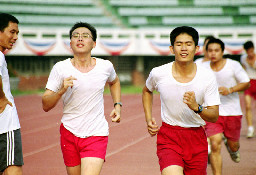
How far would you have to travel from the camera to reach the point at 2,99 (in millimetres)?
5059

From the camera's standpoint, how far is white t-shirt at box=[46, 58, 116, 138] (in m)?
5.34

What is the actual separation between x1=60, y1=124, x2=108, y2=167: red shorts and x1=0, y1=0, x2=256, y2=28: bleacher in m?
23.7

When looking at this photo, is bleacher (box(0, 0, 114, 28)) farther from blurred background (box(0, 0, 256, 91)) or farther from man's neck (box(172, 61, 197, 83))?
man's neck (box(172, 61, 197, 83))

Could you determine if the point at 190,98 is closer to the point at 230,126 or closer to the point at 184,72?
the point at 184,72

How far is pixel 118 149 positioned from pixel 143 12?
69.6ft

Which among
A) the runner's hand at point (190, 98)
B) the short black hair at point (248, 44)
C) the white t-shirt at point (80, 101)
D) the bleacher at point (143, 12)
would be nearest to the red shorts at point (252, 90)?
the short black hair at point (248, 44)

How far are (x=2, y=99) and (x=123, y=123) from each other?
873 cm

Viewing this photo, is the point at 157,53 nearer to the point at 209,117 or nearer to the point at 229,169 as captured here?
the point at 229,169

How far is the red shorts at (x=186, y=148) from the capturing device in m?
5.23

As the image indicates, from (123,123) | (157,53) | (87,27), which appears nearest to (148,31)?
(157,53)

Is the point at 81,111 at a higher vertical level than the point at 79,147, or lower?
higher

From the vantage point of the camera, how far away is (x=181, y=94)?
5180 mm

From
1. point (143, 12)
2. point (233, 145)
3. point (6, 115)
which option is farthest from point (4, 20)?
point (143, 12)

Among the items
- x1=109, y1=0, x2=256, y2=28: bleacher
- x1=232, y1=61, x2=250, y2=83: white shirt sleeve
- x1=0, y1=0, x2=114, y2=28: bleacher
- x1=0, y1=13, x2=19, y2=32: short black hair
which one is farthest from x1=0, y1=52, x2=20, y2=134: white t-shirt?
x1=109, y1=0, x2=256, y2=28: bleacher
